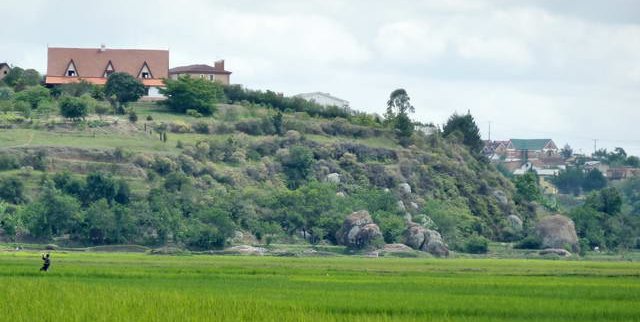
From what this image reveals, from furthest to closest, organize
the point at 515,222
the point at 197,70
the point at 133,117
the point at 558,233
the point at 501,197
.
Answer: the point at 197,70 < the point at 501,197 < the point at 515,222 < the point at 133,117 < the point at 558,233

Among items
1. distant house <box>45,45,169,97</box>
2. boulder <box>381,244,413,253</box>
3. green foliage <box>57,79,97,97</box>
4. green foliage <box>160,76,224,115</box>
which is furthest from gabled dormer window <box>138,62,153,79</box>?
boulder <box>381,244,413,253</box>

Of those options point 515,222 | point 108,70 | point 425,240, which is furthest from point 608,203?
point 108,70

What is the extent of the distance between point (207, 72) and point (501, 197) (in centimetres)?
3730

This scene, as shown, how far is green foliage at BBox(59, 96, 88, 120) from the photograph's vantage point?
14488cm

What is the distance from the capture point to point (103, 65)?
168m

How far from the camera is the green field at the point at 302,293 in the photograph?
152 ft

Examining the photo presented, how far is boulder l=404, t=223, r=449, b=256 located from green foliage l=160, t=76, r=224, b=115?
119ft

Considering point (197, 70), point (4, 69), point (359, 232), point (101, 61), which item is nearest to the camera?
point (359, 232)

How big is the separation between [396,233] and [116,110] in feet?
124

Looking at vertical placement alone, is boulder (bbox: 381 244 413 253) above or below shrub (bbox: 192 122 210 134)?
below

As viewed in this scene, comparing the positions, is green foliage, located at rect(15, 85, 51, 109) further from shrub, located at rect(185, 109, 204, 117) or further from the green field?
the green field

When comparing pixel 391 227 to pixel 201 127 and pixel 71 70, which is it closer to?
pixel 201 127

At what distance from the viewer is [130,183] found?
132m

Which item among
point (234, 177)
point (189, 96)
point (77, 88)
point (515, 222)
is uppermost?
point (77, 88)
